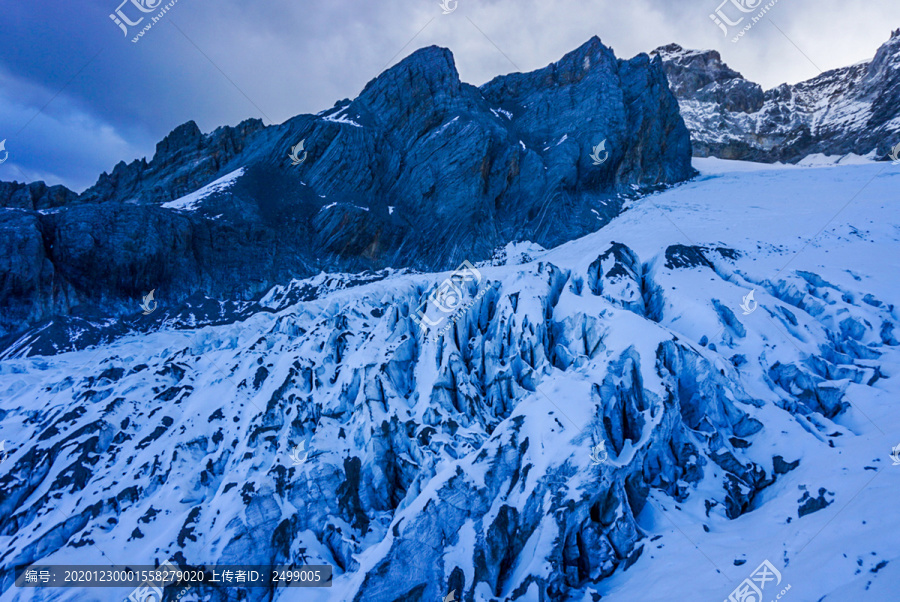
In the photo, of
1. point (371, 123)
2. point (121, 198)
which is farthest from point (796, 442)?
point (121, 198)

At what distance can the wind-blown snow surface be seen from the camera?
17.1 m

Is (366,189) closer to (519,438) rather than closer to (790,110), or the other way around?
(519,438)

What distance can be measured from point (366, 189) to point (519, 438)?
1904 inches

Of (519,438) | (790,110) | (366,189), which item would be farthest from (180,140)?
(790,110)

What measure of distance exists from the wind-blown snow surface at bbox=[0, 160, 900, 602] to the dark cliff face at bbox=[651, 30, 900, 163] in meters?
62.9

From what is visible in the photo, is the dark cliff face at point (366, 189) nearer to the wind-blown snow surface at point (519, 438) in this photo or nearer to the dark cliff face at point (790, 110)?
the wind-blown snow surface at point (519, 438)
